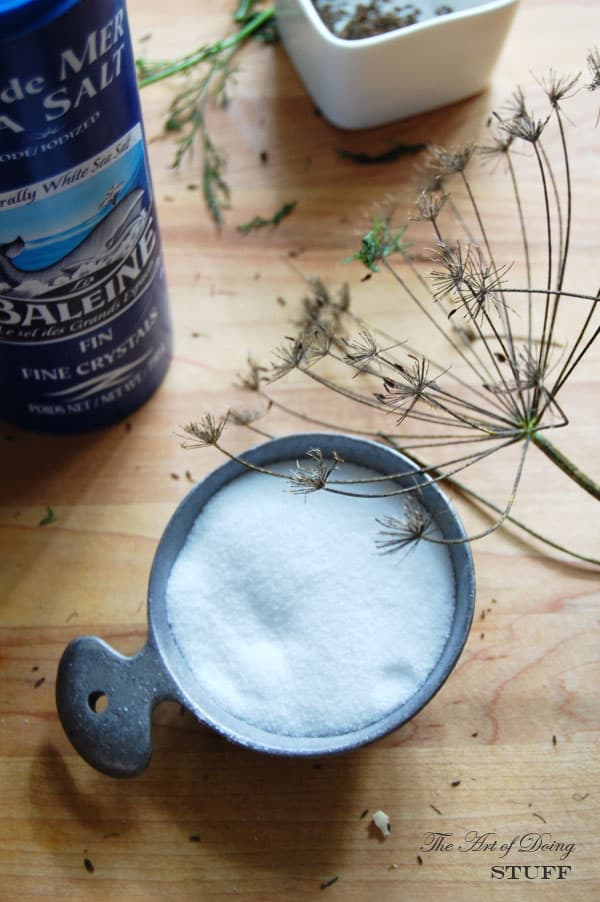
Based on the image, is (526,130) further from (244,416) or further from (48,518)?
(48,518)

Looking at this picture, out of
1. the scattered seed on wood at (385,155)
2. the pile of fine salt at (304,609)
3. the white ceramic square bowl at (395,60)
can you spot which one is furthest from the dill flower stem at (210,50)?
the pile of fine salt at (304,609)

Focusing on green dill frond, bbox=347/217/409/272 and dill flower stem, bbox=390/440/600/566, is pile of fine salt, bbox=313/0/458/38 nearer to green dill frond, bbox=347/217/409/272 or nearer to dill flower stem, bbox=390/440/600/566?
green dill frond, bbox=347/217/409/272

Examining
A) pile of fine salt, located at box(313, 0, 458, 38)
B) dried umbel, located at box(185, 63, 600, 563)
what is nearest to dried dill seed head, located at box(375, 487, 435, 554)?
dried umbel, located at box(185, 63, 600, 563)

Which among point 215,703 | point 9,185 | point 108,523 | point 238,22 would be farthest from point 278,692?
point 238,22

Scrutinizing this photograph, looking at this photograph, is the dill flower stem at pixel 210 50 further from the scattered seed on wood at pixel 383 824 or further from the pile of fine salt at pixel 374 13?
the scattered seed on wood at pixel 383 824

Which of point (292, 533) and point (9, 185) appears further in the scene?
point (292, 533)

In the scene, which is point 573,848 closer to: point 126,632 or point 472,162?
point 126,632

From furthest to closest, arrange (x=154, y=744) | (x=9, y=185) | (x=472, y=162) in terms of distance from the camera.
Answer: (x=472, y=162) < (x=154, y=744) < (x=9, y=185)
